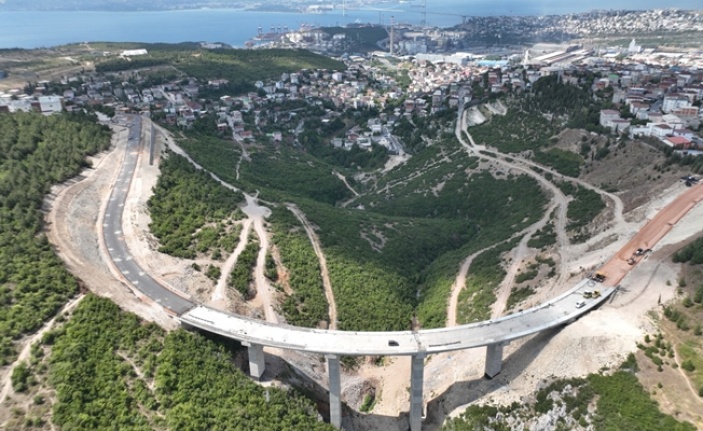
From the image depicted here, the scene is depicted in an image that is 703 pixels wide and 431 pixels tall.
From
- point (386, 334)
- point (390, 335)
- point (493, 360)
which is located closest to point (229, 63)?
point (386, 334)

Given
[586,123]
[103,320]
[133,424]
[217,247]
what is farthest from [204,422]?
[586,123]

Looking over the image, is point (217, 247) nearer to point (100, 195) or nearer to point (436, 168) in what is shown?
point (100, 195)

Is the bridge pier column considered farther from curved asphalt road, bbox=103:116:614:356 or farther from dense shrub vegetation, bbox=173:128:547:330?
dense shrub vegetation, bbox=173:128:547:330

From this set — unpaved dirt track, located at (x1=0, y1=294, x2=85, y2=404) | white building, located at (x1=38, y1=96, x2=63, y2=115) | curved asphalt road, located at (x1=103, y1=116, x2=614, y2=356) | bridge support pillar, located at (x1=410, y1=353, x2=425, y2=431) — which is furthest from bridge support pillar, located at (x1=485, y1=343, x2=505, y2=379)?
white building, located at (x1=38, y1=96, x2=63, y2=115)

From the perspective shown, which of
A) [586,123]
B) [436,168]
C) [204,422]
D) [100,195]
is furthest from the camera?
[436,168]

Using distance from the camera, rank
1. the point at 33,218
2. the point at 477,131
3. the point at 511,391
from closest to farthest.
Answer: the point at 511,391
the point at 33,218
the point at 477,131

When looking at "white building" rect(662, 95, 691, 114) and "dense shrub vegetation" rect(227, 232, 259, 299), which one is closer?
"dense shrub vegetation" rect(227, 232, 259, 299)

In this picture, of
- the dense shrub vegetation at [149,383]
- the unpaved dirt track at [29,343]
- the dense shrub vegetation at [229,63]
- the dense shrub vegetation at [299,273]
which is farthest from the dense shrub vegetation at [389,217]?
the dense shrub vegetation at [229,63]
